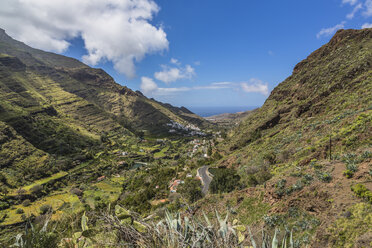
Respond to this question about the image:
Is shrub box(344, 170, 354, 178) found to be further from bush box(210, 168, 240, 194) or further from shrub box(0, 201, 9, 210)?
shrub box(0, 201, 9, 210)

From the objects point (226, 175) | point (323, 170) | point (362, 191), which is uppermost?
point (323, 170)

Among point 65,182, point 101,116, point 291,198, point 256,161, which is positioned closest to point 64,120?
point 101,116

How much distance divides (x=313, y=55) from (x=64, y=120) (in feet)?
448

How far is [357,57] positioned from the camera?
3509 cm

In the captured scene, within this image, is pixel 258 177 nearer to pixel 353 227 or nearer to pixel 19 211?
pixel 353 227

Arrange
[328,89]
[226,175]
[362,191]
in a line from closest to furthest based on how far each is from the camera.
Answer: [362,191] < [226,175] < [328,89]

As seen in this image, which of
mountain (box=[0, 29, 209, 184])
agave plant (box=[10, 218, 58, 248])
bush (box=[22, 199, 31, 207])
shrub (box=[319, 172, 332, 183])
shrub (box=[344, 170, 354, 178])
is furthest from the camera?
mountain (box=[0, 29, 209, 184])

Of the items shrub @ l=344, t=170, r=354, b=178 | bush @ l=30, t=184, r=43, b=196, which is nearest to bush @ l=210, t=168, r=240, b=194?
shrub @ l=344, t=170, r=354, b=178

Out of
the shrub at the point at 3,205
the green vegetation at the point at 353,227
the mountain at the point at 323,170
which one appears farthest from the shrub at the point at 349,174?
the shrub at the point at 3,205

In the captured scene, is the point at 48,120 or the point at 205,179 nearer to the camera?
the point at 205,179

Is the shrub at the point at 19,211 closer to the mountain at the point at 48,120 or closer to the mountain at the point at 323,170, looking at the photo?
the mountain at the point at 48,120

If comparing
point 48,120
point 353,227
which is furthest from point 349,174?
point 48,120

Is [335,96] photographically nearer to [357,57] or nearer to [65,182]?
[357,57]

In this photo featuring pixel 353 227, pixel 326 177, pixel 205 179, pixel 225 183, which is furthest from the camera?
pixel 205 179
